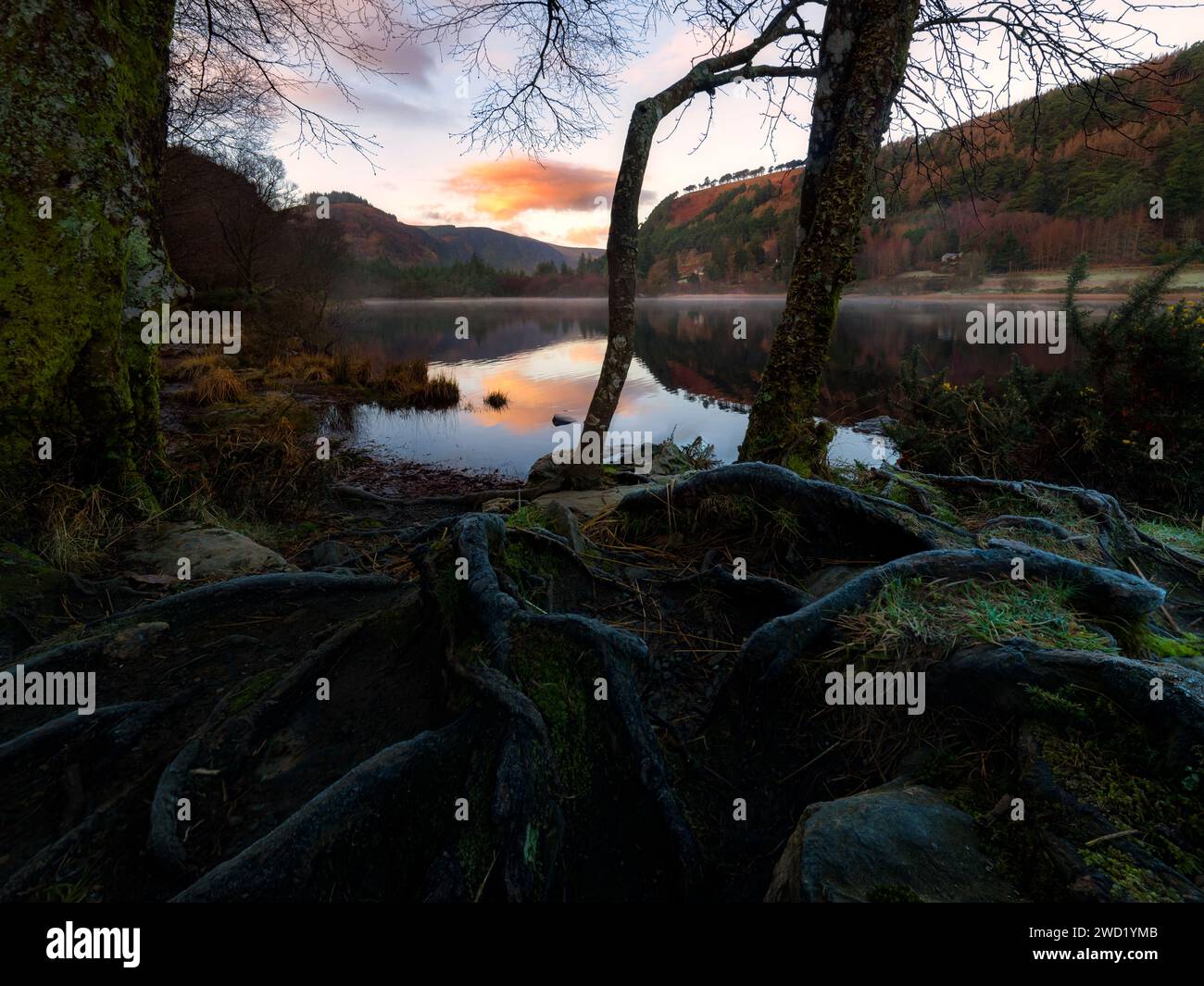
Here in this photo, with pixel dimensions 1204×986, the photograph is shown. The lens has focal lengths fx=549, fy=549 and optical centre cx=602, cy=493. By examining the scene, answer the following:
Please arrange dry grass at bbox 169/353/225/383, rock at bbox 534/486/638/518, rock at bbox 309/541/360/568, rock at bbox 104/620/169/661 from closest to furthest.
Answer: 1. rock at bbox 104/620/169/661
2. rock at bbox 309/541/360/568
3. rock at bbox 534/486/638/518
4. dry grass at bbox 169/353/225/383

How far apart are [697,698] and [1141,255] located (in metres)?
81.6

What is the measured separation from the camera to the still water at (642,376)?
15680mm

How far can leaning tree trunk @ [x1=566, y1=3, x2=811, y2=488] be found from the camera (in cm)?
704

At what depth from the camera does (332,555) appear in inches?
206

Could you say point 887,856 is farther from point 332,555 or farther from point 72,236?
point 72,236

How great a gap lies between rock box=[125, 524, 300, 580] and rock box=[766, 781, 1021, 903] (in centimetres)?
406

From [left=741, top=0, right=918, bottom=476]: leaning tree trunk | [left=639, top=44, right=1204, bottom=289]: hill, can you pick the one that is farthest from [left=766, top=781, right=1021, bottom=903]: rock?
[left=639, top=44, right=1204, bottom=289]: hill

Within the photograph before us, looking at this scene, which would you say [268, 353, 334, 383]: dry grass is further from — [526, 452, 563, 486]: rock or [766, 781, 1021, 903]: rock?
[766, 781, 1021, 903]: rock

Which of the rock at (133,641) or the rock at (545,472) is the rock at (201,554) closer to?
the rock at (133,641)

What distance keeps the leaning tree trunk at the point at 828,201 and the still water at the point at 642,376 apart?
1.70 m
